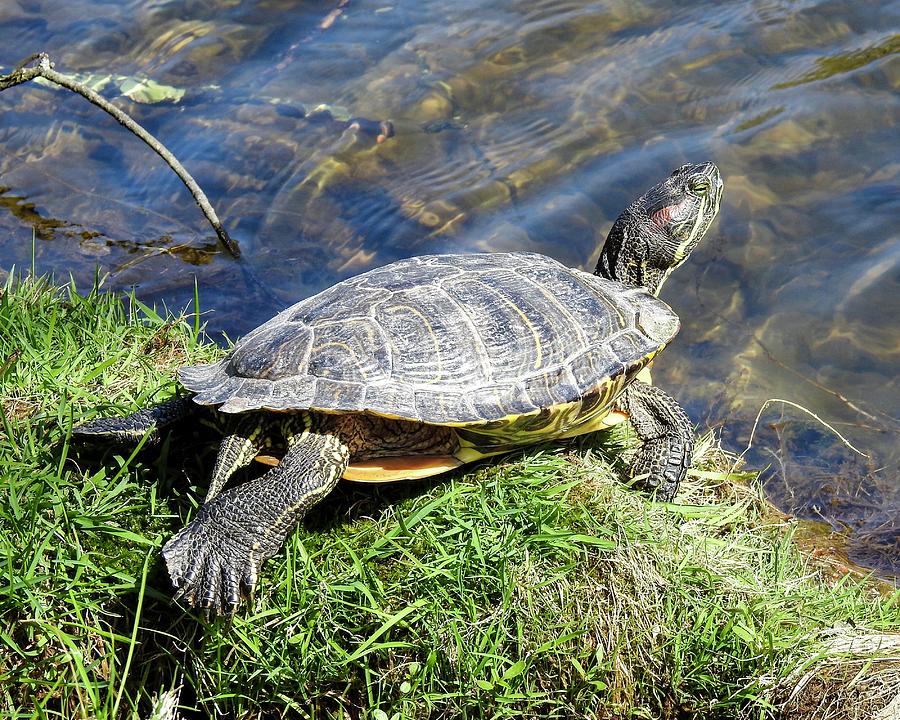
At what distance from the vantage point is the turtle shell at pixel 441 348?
3.39 m

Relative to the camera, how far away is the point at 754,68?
761 cm

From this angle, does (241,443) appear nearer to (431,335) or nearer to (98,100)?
(431,335)

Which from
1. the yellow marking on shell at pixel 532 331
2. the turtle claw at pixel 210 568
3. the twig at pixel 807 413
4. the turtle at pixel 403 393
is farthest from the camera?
the twig at pixel 807 413

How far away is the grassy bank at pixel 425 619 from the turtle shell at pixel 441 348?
1.29 feet

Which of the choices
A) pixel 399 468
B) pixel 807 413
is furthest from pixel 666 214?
pixel 399 468

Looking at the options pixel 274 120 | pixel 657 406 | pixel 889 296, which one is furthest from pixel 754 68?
pixel 657 406

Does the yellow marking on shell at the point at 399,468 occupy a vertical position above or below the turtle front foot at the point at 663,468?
above

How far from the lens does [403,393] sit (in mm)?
3402

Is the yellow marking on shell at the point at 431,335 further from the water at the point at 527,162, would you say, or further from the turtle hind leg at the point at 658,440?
the water at the point at 527,162

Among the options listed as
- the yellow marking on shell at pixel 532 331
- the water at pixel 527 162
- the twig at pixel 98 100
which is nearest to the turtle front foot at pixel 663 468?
the yellow marking on shell at pixel 532 331

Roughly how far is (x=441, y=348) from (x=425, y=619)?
1058 mm

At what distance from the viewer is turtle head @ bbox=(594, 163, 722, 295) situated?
15.6ft

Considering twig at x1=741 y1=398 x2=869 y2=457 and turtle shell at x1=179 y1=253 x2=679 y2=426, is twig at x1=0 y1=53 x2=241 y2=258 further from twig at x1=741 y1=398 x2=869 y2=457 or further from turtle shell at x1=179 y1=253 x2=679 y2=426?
twig at x1=741 y1=398 x2=869 y2=457

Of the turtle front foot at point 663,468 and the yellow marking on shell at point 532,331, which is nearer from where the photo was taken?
the yellow marking on shell at point 532,331
